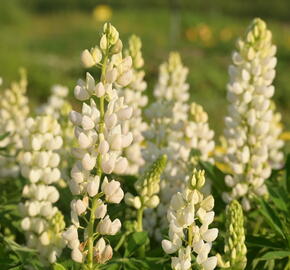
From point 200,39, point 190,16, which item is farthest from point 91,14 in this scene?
point 200,39

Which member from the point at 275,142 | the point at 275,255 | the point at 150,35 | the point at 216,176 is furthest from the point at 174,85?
the point at 150,35

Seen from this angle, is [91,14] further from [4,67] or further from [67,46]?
[4,67]

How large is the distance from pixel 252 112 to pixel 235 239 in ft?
3.59

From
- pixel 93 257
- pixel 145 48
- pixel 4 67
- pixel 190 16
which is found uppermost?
pixel 190 16

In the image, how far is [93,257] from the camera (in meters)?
2.19

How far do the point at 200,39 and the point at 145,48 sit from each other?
5.75ft

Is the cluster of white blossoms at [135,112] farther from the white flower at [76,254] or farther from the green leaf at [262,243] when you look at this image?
the white flower at [76,254]

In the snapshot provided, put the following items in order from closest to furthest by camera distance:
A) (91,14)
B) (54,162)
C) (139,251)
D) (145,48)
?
(139,251) < (54,162) < (145,48) < (91,14)

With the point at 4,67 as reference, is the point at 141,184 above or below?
below

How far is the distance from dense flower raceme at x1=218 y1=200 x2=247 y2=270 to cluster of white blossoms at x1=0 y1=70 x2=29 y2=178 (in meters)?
1.88

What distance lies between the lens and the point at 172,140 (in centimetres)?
353

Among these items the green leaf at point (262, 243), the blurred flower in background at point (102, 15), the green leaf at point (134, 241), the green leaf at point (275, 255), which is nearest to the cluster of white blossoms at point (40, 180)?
the green leaf at point (134, 241)

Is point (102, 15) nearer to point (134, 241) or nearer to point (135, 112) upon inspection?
point (135, 112)

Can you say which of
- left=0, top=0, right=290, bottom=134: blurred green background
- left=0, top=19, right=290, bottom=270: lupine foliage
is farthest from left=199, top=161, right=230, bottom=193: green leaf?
left=0, top=0, right=290, bottom=134: blurred green background
